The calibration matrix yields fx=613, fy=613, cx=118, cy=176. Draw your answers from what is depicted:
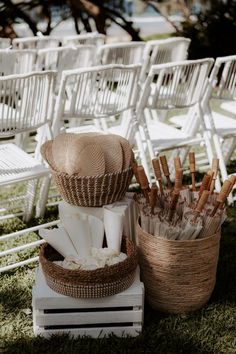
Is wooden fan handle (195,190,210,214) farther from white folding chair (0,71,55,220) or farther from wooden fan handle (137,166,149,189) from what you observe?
white folding chair (0,71,55,220)

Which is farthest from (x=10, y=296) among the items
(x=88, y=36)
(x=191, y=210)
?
(x=88, y=36)

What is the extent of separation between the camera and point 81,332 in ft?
9.69

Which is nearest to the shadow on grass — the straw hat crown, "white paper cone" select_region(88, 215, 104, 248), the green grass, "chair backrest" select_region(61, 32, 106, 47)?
the green grass

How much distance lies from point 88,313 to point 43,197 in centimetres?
137

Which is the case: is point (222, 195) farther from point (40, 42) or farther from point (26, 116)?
point (40, 42)

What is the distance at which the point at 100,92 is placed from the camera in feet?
13.1

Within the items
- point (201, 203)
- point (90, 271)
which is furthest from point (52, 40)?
point (90, 271)

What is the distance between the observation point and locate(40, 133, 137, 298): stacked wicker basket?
9.57 feet

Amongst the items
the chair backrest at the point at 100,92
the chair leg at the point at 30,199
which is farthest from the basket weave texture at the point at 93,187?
the chair leg at the point at 30,199

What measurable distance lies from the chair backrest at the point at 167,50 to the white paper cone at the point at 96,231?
89.4 inches

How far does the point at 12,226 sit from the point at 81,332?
1414 millimetres

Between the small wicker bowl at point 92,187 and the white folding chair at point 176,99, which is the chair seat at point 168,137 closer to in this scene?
the white folding chair at point 176,99

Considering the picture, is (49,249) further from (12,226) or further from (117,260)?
(12,226)

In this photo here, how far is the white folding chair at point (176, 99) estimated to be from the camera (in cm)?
411
